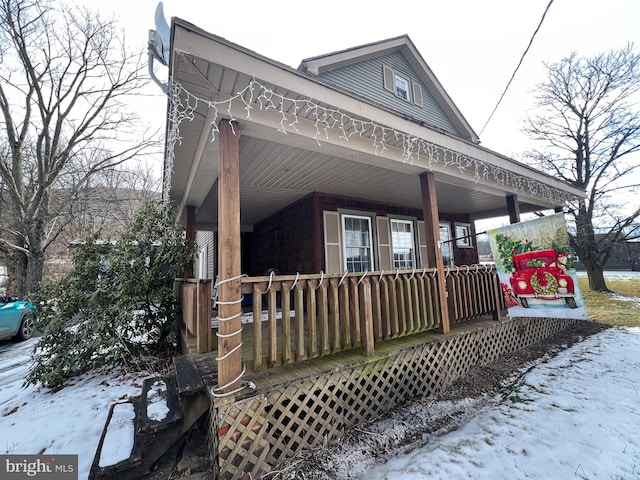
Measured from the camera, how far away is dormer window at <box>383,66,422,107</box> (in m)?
7.02

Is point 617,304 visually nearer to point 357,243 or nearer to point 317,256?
point 357,243

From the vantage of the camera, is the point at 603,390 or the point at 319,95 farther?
the point at 603,390

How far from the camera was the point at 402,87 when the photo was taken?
7457 millimetres

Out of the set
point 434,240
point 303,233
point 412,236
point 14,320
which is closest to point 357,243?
point 303,233

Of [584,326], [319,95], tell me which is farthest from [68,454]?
[584,326]

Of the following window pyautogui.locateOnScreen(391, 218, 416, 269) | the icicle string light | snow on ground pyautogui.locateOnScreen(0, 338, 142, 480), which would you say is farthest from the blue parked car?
window pyautogui.locateOnScreen(391, 218, 416, 269)

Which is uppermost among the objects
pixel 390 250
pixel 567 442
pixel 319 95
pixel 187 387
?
pixel 319 95

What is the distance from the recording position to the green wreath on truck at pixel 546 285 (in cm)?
334

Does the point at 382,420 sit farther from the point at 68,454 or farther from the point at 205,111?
the point at 205,111

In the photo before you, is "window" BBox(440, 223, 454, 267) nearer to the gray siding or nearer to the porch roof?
the porch roof

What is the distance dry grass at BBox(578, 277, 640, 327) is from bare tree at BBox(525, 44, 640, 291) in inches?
39.4

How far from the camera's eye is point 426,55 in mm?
8016

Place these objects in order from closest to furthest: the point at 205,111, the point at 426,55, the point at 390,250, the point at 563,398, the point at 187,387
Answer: the point at 187,387, the point at 205,111, the point at 563,398, the point at 390,250, the point at 426,55

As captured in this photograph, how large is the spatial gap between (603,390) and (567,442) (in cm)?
141
